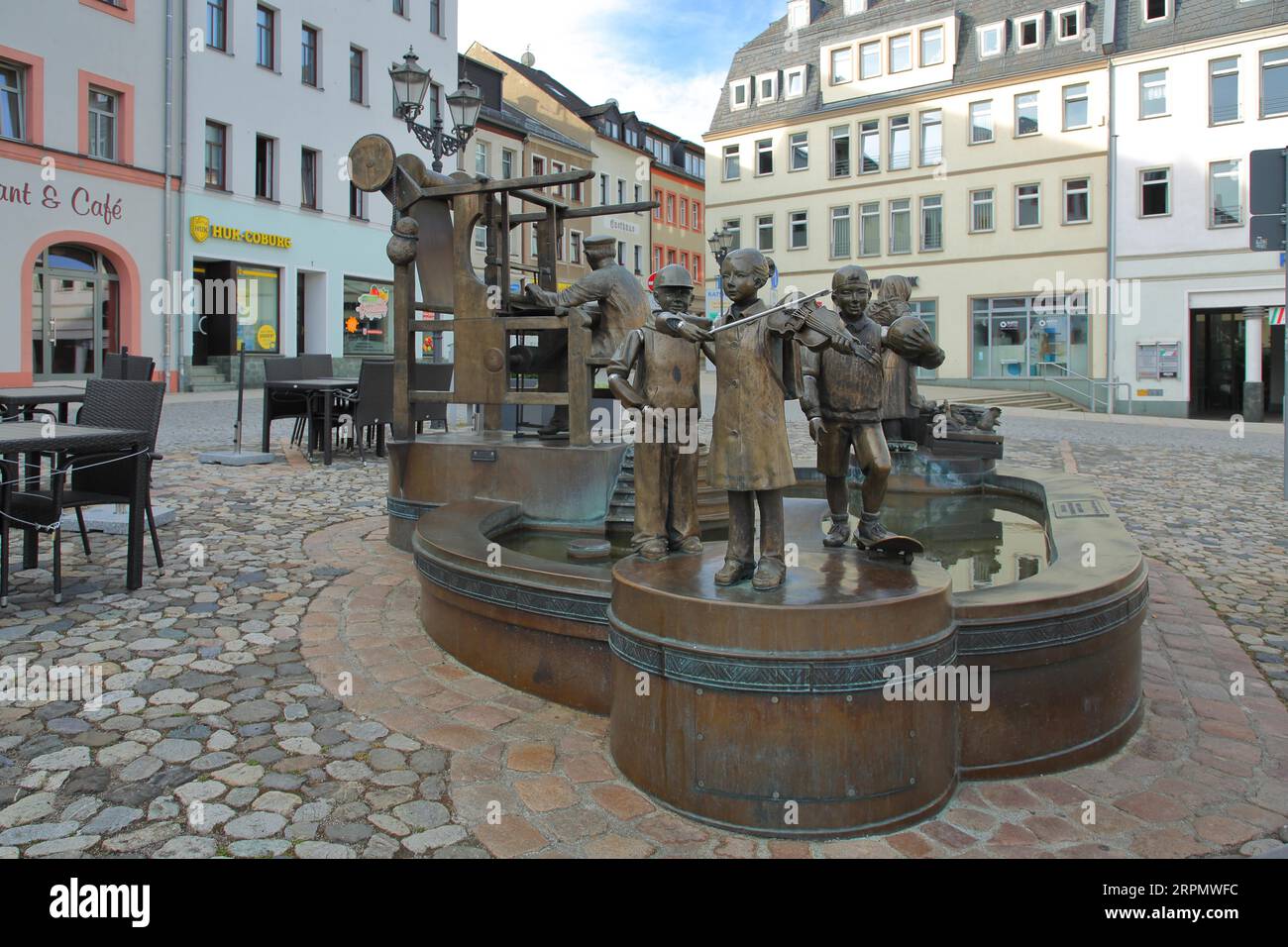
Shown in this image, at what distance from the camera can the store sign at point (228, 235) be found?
2405 centimetres

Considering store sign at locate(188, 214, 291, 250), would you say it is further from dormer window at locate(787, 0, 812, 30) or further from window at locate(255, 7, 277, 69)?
dormer window at locate(787, 0, 812, 30)

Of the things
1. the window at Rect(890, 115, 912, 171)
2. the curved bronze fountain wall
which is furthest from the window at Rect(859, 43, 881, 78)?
the curved bronze fountain wall

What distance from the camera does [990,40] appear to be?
Result: 34188mm

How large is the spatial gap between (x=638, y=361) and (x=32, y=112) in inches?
849

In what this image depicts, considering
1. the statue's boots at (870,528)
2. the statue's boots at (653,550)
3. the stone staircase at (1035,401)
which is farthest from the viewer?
the stone staircase at (1035,401)

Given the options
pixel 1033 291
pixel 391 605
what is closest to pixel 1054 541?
pixel 391 605

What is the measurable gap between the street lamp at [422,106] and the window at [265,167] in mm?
15425

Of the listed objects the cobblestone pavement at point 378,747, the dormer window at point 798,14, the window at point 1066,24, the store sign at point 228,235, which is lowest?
the cobblestone pavement at point 378,747

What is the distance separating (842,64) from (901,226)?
678 centimetres

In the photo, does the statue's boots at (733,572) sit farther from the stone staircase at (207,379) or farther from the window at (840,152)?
the window at (840,152)

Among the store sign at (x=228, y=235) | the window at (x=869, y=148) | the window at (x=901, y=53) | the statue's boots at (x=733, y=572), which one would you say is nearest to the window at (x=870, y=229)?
the window at (x=869, y=148)

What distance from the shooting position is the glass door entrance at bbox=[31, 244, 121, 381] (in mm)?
21453

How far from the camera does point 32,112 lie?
67.4 feet

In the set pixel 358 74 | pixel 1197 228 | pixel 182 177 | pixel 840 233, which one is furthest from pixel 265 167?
pixel 1197 228
